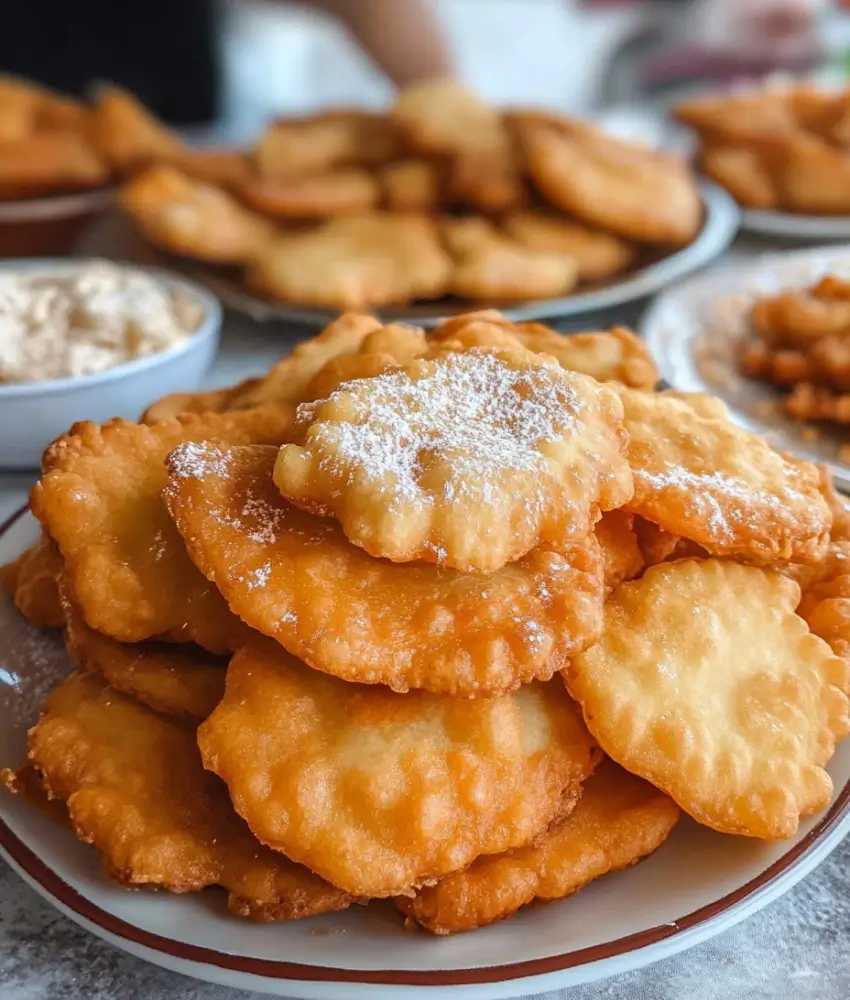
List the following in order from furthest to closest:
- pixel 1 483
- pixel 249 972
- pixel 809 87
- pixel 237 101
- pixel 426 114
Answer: pixel 237 101 < pixel 809 87 < pixel 426 114 < pixel 1 483 < pixel 249 972

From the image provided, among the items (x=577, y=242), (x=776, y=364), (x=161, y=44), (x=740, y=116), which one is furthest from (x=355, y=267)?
(x=161, y=44)

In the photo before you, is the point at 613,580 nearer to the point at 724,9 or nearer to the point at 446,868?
the point at 446,868

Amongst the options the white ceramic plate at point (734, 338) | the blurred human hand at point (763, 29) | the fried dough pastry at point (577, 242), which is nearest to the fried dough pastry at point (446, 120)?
the fried dough pastry at point (577, 242)

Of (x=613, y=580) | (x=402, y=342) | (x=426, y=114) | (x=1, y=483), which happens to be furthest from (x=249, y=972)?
(x=426, y=114)

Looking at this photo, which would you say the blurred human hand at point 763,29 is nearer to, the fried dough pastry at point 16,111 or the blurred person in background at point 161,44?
the blurred person in background at point 161,44

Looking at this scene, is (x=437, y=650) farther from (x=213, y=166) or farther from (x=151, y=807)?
(x=213, y=166)

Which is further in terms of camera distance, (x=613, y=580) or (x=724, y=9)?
(x=724, y=9)
